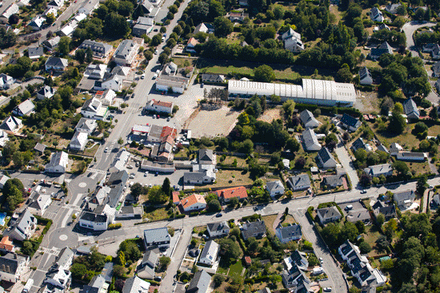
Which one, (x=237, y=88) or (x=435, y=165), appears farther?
(x=237, y=88)

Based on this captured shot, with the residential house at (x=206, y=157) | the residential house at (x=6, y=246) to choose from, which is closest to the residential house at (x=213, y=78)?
the residential house at (x=206, y=157)

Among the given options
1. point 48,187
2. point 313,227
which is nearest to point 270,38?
point 313,227

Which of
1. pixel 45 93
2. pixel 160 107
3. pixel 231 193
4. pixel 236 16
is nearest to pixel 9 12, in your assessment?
pixel 45 93

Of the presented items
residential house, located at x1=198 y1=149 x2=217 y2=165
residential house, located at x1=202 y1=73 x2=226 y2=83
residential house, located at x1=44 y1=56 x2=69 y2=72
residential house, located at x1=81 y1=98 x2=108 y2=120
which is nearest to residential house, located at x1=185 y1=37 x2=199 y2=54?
residential house, located at x1=202 y1=73 x2=226 y2=83

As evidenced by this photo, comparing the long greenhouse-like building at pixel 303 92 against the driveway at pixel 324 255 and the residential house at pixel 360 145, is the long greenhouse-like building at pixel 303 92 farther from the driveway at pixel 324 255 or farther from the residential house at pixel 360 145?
the driveway at pixel 324 255

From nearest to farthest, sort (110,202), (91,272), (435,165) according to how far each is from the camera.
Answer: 1. (91,272)
2. (110,202)
3. (435,165)

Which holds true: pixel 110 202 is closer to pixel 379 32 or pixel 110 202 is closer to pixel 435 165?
pixel 435 165
